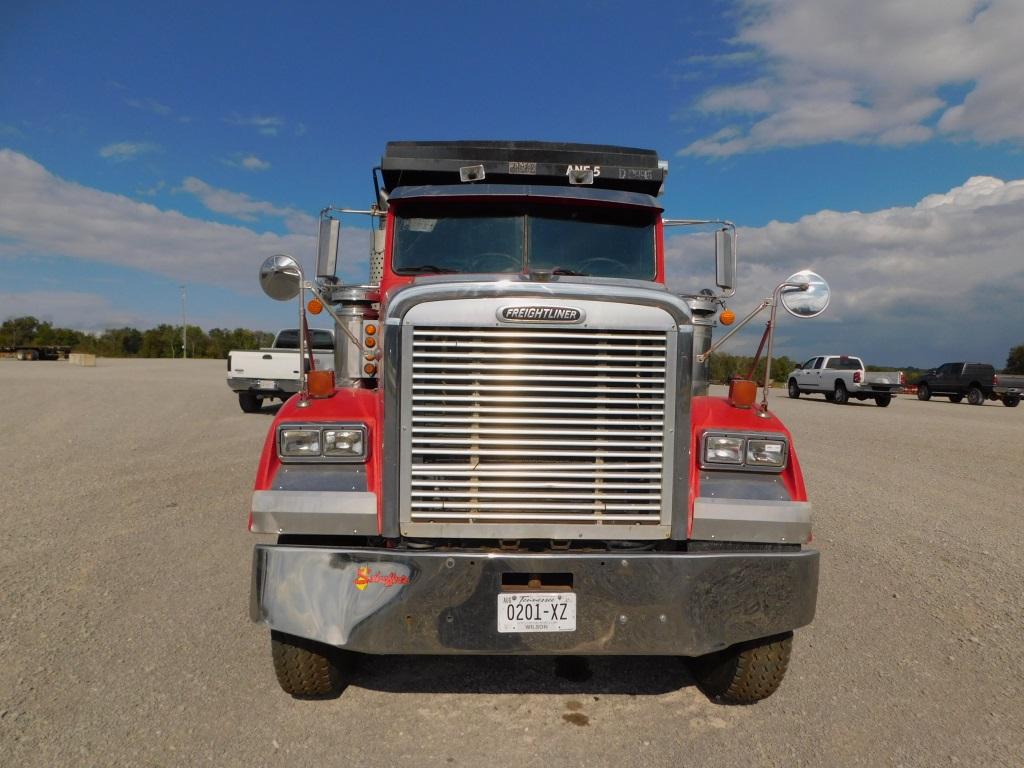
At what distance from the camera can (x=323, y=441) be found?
309 cm

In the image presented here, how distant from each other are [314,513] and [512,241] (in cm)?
232

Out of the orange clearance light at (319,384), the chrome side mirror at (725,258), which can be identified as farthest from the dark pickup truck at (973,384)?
the orange clearance light at (319,384)

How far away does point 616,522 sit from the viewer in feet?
10.0

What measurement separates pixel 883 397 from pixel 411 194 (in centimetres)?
2422

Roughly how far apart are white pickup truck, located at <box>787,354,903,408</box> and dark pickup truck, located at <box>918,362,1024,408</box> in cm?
406

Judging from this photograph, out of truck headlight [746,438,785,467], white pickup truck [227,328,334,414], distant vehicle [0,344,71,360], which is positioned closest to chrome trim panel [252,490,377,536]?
truck headlight [746,438,785,467]

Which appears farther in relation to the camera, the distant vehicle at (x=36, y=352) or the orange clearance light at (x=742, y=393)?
the distant vehicle at (x=36, y=352)

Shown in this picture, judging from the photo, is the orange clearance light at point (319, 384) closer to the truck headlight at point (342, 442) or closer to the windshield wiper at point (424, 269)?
the truck headlight at point (342, 442)

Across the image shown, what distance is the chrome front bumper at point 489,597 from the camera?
2.86 metres

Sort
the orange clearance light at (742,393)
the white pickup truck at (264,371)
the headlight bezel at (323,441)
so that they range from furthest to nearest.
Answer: the white pickup truck at (264,371) → the orange clearance light at (742,393) → the headlight bezel at (323,441)

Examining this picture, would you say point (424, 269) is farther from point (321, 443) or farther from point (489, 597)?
point (489, 597)

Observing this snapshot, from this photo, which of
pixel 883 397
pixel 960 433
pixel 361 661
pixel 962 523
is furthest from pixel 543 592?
pixel 883 397

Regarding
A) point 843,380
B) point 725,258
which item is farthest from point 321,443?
point 843,380

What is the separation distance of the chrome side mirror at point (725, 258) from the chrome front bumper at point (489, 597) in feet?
8.30
